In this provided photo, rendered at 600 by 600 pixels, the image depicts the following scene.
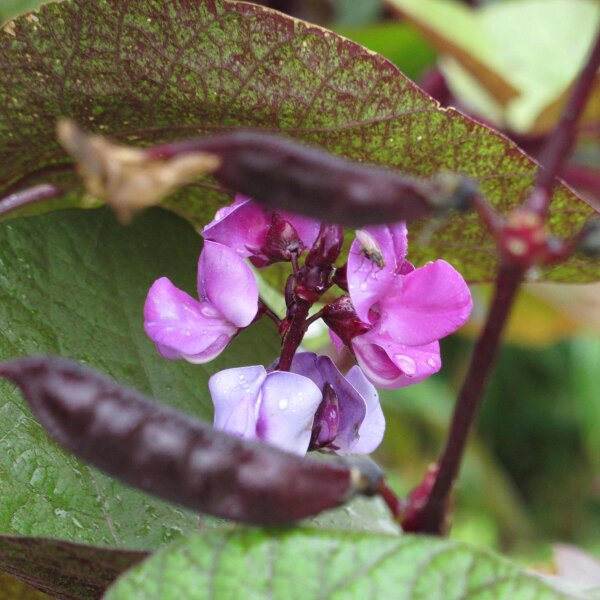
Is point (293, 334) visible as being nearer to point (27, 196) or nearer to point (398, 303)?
point (398, 303)

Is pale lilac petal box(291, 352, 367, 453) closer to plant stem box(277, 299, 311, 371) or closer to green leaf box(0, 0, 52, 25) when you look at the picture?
plant stem box(277, 299, 311, 371)

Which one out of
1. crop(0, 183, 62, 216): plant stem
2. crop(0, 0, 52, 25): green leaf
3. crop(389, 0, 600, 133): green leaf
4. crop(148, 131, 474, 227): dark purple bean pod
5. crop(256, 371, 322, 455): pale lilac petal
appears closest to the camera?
crop(148, 131, 474, 227): dark purple bean pod

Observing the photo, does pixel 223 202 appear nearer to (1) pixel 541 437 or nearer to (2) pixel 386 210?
(2) pixel 386 210

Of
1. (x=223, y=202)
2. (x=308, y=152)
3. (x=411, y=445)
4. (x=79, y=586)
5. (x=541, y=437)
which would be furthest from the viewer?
(x=541, y=437)

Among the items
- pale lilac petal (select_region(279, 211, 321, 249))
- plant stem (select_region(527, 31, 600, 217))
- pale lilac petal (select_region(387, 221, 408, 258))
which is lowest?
pale lilac petal (select_region(279, 211, 321, 249))

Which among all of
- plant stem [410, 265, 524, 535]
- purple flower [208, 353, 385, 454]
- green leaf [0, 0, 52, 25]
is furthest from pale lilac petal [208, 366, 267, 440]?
green leaf [0, 0, 52, 25]

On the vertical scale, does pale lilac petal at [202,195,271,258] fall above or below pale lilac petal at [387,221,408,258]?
below

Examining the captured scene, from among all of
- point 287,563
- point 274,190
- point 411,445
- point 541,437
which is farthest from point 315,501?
point 541,437

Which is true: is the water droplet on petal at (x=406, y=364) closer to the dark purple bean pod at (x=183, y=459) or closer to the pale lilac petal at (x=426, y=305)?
the pale lilac petal at (x=426, y=305)
